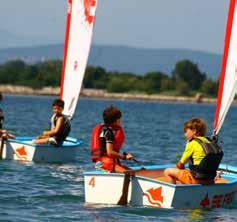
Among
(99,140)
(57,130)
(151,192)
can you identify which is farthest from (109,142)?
(57,130)

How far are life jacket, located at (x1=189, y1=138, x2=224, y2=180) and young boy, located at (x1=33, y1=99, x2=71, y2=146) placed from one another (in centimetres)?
612

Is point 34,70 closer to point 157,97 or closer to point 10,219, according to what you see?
point 157,97

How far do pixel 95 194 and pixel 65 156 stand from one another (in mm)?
6740

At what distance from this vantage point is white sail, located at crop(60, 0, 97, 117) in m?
23.4

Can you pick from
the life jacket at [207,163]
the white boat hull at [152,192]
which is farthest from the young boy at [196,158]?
the white boat hull at [152,192]

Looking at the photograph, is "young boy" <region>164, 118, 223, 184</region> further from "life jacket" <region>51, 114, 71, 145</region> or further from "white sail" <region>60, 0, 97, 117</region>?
"white sail" <region>60, 0, 97, 117</region>

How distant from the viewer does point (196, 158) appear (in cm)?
1412

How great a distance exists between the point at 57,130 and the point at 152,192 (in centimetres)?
647

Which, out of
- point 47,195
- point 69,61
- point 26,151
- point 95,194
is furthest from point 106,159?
point 69,61

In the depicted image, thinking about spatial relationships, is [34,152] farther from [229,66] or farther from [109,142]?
[109,142]

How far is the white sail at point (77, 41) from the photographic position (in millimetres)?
23391

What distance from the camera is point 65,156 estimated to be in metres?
21.2

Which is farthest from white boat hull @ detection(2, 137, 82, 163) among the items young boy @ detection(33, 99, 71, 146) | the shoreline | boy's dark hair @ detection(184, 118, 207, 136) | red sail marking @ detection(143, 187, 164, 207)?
the shoreline

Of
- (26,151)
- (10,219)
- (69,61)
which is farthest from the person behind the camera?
(69,61)
